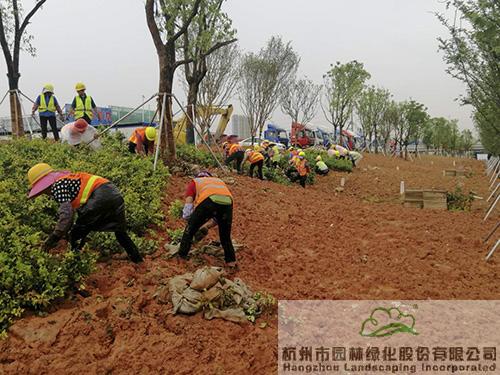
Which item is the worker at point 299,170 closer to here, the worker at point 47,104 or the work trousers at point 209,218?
the worker at point 47,104

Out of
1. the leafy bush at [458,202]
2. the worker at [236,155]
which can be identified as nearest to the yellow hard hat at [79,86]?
the worker at [236,155]

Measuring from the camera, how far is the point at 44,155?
7.92 meters

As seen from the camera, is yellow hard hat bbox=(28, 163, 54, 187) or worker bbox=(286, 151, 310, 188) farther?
worker bbox=(286, 151, 310, 188)

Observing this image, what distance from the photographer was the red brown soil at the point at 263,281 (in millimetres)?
3363

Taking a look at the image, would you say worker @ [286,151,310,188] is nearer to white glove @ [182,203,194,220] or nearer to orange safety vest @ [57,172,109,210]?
white glove @ [182,203,194,220]

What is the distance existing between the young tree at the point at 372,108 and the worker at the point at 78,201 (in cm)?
3480

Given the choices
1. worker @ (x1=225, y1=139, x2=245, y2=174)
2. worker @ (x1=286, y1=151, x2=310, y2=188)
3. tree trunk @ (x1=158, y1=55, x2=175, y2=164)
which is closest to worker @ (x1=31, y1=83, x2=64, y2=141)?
tree trunk @ (x1=158, y1=55, x2=175, y2=164)

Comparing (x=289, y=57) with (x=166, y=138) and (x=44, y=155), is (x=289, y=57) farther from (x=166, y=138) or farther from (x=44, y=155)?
(x=44, y=155)

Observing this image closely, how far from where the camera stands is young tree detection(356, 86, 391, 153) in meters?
37.3

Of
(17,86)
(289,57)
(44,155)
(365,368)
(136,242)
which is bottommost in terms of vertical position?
(365,368)

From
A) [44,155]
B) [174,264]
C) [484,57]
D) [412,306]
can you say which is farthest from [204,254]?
[484,57]

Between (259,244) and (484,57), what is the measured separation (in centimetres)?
632

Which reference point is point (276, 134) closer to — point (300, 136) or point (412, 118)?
point (300, 136)

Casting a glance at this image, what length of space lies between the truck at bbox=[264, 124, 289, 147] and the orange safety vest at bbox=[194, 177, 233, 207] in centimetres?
3027
